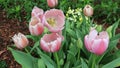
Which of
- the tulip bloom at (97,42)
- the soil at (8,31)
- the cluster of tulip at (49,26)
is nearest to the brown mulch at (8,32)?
the soil at (8,31)

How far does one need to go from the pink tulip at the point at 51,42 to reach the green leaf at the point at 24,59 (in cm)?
39

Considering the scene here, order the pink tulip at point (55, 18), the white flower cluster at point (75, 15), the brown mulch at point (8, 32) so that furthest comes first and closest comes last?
the brown mulch at point (8, 32) < the white flower cluster at point (75, 15) < the pink tulip at point (55, 18)

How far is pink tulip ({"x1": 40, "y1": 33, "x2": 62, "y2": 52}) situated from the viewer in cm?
182

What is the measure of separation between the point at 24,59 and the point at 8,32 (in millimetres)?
1593

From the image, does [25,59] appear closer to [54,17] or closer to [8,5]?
[54,17]

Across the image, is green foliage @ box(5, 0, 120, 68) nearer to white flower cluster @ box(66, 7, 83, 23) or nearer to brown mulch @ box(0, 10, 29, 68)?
white flower cluster @ box(66, 7, 83, 23)

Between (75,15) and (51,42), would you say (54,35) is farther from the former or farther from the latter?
(75,15)

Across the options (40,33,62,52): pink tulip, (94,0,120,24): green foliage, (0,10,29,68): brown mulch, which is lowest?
(0,10,29,68): brown mulch

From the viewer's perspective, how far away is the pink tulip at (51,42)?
5.96ft

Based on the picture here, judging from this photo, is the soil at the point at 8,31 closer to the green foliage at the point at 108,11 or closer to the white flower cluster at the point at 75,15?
the green foliage at the point at 108,11

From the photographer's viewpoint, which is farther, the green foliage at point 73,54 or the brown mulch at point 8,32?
the brown mulch at point 8,32

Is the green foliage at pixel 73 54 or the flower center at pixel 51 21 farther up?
the flower center at pixel 51 21

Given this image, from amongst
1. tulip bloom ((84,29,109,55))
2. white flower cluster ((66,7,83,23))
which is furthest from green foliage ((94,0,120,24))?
tulip bloom ((84,29,109,55))

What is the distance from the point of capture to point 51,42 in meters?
1.81
